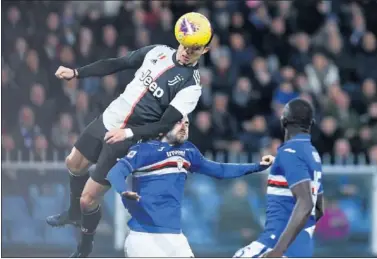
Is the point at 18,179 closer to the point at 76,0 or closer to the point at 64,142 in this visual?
the point at 64,142

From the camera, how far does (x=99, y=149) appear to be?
32.9 ft

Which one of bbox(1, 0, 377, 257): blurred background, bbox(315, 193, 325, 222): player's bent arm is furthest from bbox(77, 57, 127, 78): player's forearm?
bbox(1, 0, 377, 257): blurred background

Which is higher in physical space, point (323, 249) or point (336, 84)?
point (336, 84)

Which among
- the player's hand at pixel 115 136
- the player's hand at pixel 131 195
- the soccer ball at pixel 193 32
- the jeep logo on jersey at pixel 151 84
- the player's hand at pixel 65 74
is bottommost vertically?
the player's hand at pixel 131 195

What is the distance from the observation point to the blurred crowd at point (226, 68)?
50.9ft

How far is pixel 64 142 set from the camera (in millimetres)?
15484

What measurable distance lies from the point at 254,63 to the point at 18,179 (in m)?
3.53

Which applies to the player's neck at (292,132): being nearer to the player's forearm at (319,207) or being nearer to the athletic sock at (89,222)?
the player's forearm at (319,207)

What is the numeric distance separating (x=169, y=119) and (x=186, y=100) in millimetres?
225

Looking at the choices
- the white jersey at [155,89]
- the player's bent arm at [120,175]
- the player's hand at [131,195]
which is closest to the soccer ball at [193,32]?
the white jersey at [155,89]

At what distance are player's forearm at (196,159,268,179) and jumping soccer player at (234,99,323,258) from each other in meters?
0.62

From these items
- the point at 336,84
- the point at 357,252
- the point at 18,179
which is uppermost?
the point at 336,84

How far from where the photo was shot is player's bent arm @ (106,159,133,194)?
28.5ft

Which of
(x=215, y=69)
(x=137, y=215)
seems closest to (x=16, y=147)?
(x=215, y=69)
